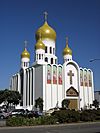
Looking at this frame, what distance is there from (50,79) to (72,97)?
342 inches

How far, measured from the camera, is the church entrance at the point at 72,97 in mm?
69875

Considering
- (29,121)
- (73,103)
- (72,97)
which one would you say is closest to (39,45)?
(72,97)

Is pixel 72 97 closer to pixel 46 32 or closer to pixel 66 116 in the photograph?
pixel 46 32

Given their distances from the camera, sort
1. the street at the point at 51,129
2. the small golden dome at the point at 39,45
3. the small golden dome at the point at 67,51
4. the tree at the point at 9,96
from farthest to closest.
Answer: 1. the small golden dome at the point at 67,51
2. the small golden dome at the point at 39,45
3. the tree at the point at 9,96
4. the street at the point at 51,129

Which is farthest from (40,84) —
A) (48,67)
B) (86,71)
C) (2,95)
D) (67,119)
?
(67,119)

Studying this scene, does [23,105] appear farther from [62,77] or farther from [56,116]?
[56,116]

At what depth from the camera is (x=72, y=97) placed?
7056cm

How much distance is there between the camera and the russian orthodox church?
6606cm

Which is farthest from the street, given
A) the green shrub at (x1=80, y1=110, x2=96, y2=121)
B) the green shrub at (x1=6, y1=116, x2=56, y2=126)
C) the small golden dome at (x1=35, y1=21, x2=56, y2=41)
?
the small golden dome at (x1=35, y1=21, x2=56, y2=41)

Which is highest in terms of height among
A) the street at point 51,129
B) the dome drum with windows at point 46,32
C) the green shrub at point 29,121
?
the dome drum with windows at point 46,32

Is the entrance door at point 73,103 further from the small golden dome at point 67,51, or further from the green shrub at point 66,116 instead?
the green shrub at point 66,116

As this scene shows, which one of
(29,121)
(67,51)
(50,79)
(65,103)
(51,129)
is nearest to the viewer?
(51,129)

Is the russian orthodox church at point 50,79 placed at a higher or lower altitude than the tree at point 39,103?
higher

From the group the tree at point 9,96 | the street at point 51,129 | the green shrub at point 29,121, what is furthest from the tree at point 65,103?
the street at point 51,129
